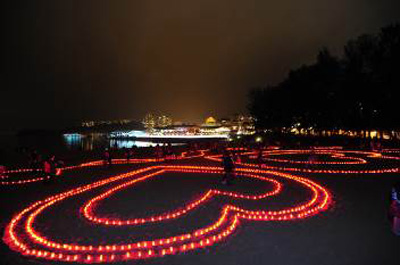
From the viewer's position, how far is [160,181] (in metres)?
20.2

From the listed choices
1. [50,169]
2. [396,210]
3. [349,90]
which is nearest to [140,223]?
[396,210]

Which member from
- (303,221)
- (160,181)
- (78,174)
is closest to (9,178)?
(78,174)

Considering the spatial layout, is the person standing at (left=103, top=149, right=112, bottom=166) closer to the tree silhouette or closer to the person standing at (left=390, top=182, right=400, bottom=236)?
the person standing at (left=390, top=182, right=400, bottom=236)

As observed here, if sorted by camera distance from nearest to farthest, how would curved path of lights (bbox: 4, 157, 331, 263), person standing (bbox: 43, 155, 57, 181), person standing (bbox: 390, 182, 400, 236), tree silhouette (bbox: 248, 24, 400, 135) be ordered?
curved path of lights (bbox: 4, 157, 331, 263), person standing (bbox: 390, 182, 400, 236), person standing (bbox: 43, 155, 57, 181), tree silhouette (bbox: 248, 24, 400, 135)

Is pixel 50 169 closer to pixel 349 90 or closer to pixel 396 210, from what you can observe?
pixel 396 210

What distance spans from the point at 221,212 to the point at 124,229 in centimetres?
366

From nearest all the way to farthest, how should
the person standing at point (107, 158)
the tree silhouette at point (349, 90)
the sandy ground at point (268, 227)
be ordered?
the sandy ground at point (268, 227) < the person standing at point (107, 158) < the tree silhouette at point (349, 90)

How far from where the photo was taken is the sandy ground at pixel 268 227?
855 cm

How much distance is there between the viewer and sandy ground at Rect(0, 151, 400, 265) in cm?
855

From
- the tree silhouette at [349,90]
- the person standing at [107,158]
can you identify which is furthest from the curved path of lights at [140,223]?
the tree silhouette at [349,90]

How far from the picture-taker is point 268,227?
10.9m

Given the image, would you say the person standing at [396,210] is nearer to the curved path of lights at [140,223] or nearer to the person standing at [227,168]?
the curved path of lights at [140,223]

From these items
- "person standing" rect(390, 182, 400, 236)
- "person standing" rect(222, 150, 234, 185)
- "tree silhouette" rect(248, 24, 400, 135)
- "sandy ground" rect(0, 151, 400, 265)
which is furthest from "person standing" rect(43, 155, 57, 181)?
"tree silhouette" rect(248, 24, 400, 135)

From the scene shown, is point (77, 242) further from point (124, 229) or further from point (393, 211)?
point (393, 211)
